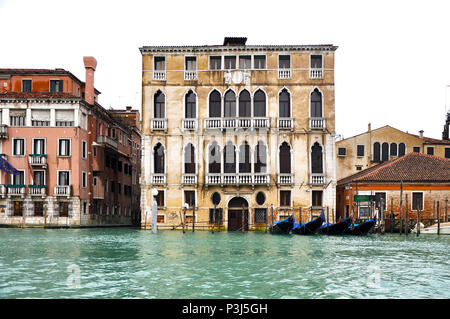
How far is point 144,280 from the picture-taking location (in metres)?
8.85

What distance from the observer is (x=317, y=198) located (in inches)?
992

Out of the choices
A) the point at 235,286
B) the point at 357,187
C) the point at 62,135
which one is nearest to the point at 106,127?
the point at 62,135

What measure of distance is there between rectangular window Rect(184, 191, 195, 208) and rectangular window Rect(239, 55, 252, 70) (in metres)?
5.79

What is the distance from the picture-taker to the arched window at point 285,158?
25.1 m

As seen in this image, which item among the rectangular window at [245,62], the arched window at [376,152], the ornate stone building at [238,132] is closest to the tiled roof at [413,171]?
the ornate stone building at [238,132]

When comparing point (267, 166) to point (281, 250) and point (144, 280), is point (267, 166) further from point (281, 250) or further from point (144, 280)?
point (144, 280)

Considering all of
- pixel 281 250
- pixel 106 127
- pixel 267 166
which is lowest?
pixel 281 250

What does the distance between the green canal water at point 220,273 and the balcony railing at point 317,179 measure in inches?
396

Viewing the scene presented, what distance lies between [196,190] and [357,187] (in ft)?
22.7

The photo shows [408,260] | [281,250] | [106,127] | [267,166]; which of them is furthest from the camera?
[106,127]

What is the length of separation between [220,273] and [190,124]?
15.7 m

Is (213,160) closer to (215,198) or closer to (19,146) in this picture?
(215,198)

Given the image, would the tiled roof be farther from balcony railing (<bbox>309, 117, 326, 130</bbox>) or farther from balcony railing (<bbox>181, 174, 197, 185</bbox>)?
balcony railing (<bbox>181, 174, 197, 185</bbox>)
